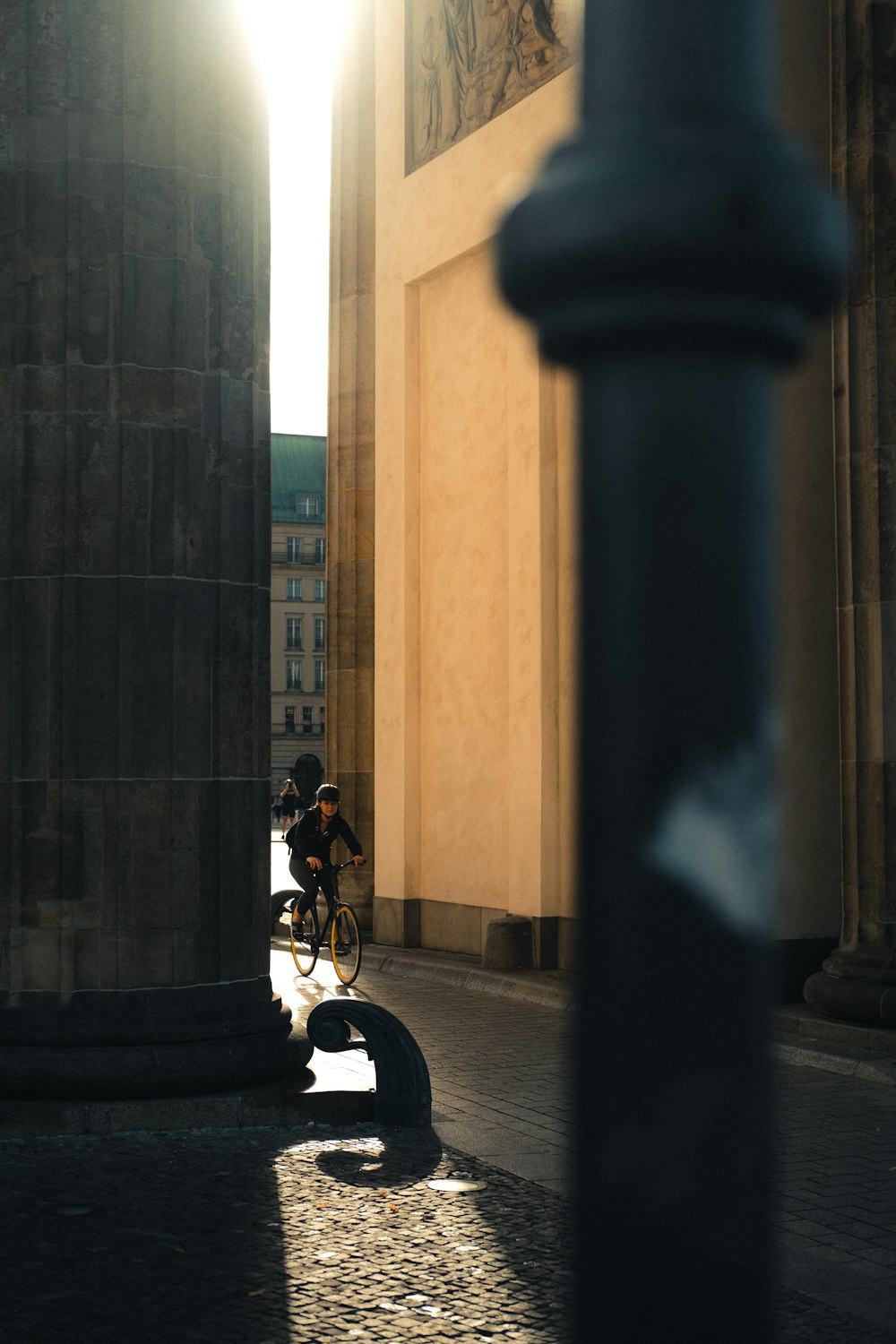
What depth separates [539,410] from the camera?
15016 millimetres

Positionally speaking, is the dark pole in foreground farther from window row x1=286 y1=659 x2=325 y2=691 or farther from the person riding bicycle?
window row x1=286 y1=659 x2=325 y2=691

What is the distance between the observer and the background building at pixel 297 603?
106 metres

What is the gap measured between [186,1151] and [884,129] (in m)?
8.39

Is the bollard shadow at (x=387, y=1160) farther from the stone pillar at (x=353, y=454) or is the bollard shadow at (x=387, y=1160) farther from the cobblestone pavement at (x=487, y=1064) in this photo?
the stone pillar at (x=353, y=454)

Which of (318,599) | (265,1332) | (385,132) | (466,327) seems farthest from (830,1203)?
(318,599)

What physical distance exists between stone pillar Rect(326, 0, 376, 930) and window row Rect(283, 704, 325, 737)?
86874 mm

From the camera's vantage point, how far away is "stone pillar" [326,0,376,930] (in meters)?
18.5

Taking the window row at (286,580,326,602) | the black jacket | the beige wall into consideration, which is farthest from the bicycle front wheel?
the window row at (286,580,326,602)

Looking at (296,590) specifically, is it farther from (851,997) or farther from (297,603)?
(851,997)

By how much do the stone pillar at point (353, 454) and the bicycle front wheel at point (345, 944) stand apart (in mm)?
3499

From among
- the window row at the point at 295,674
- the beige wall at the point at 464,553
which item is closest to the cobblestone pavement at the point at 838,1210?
the beige wall at the point at 464,553

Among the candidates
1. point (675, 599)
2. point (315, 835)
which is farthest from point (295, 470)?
point (675, 599)

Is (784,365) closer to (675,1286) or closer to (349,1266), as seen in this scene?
(675,1286)

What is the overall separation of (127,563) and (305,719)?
99073 mm
